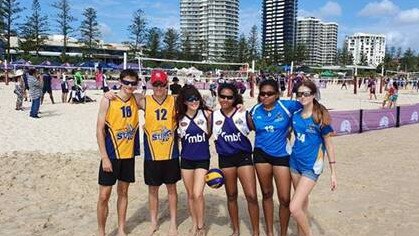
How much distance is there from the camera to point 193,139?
156 inches

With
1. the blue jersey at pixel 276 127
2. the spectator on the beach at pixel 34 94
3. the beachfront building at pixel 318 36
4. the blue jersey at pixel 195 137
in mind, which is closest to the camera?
the blue jersey at pixel 276 127

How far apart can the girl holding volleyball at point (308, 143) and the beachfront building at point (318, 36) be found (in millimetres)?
121807

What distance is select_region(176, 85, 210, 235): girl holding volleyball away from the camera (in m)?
3.97

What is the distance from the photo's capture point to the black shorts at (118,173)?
395cm

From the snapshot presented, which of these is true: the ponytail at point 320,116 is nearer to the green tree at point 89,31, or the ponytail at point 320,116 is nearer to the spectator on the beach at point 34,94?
the spectator on the beach at point 34,94

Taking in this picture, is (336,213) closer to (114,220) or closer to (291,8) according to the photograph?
(114,220)

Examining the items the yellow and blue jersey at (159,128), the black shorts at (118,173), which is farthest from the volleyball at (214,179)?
the black shorts at (118,173)

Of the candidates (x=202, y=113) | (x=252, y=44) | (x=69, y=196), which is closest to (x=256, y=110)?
(x=202, y=113)

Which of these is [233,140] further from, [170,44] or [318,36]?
[318,36]

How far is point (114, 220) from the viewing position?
190 inches

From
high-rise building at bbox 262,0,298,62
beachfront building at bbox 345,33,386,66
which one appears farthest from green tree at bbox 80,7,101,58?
beachfront building at bbox 345,33,386,66

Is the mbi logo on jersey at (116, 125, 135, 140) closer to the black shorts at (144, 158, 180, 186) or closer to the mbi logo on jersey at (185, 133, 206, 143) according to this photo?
the black shorts at (144, 158, 180, 186)

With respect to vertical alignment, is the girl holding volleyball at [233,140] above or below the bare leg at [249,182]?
above

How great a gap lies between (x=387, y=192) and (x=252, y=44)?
242 ft
